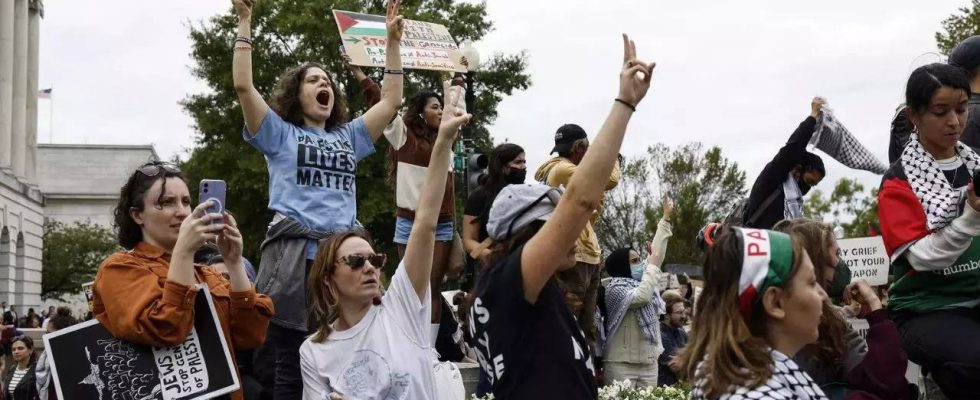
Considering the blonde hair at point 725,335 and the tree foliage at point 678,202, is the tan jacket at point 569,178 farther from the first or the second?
the tree foliage at point 678,202

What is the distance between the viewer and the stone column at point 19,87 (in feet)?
192

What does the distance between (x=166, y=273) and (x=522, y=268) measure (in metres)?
1.90

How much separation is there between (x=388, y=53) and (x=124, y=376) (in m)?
2.88

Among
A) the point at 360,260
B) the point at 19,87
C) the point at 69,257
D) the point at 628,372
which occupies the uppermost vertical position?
the point at 19,87

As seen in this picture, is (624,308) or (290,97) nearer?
(290,97)

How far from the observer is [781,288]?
12.1 feet

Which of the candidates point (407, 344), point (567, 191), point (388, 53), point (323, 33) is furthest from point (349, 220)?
point (323, 33)

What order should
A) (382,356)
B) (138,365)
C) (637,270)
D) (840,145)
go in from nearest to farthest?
(138,365)
(382,356)
(840,145)
(637,270)

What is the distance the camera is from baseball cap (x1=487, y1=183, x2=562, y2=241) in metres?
4.40

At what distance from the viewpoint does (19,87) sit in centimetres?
5966

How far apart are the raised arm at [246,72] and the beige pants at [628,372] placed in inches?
208

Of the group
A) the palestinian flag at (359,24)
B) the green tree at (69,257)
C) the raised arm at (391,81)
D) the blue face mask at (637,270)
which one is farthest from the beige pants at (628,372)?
the green tree at (69,257)

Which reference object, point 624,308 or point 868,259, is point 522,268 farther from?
point 624,308

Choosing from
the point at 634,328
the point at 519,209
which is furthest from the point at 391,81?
the point at 634,328
